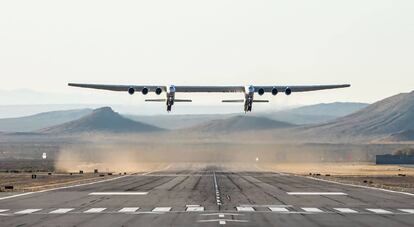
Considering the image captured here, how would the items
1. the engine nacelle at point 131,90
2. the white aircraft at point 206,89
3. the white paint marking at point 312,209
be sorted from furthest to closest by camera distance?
the engine nacelle at point 131,90, the white aircraft at point 206,89, the white paint marking at point 312,209

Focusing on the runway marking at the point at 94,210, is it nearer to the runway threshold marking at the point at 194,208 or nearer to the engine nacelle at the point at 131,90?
the runway threshold marking at the point at 194,208

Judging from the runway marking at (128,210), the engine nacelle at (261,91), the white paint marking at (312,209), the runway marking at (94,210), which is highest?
the engine nacelle at (261,91)

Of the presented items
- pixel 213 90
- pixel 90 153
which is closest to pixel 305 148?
pixel 90 153

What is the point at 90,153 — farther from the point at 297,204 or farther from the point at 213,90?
the point at 297,204

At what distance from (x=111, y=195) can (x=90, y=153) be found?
134536 millimetres

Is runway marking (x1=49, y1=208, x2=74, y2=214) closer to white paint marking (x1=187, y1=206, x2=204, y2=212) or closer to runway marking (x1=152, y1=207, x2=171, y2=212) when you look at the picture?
runway marking (x1=152, y1=207, x2=171, y2=212)

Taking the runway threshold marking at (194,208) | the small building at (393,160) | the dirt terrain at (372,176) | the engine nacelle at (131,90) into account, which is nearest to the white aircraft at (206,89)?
the engine nacelle at (131,90)

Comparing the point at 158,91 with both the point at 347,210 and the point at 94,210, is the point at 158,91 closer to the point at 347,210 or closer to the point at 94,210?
the point at 94,210

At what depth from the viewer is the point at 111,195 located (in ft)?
143

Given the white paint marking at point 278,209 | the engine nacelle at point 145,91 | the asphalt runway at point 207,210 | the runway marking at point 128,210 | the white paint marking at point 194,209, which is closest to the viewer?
the asphalt runway at point 207,210

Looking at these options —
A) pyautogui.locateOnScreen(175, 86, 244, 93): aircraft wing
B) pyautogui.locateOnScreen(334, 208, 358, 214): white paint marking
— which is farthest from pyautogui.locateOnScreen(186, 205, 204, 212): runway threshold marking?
pyautogui.locateOnScreen(175, 86, 244, 93): aircraft wing

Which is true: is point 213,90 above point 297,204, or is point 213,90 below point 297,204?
above

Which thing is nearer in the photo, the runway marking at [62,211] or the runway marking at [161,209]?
the runway marking at [62,211]

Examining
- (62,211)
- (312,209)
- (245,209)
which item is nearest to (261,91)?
(312,209)
